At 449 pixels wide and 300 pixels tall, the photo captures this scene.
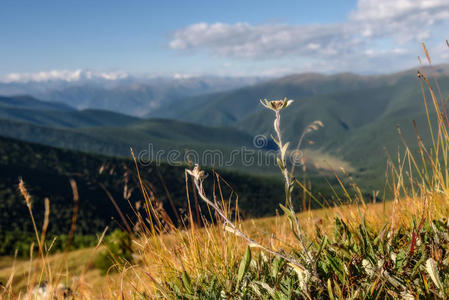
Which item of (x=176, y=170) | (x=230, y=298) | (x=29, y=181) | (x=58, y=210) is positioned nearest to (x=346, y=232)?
(x=230, y=298)

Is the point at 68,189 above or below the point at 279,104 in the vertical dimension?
below

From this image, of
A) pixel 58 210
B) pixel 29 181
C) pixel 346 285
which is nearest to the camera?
pixel 346 285

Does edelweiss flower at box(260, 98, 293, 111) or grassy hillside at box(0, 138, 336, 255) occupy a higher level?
edelweiss flower at box(260, 98, 293, 111)

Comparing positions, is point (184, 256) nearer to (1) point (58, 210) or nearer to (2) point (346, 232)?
(2) point (346, 232)

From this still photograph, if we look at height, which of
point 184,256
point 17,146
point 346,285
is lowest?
point 17,146

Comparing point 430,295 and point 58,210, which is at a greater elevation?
point 430,295

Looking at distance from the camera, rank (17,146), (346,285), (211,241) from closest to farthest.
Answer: (346,285) → (211,241) → (17,146)

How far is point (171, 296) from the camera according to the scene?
216 centimetres

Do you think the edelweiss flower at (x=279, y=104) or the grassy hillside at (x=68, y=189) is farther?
the grassy hillside at (x=68, y=189)

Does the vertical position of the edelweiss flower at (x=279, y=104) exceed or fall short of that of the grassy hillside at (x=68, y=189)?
it exceeds it

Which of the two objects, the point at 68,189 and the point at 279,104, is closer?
the point at 279,104

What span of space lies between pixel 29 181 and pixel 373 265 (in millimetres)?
101685

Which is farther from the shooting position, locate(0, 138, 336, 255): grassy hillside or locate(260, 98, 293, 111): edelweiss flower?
locate(0, 138, 336, 255): grassy hillside

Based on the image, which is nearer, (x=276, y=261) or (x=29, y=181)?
(x=276, y=261)
